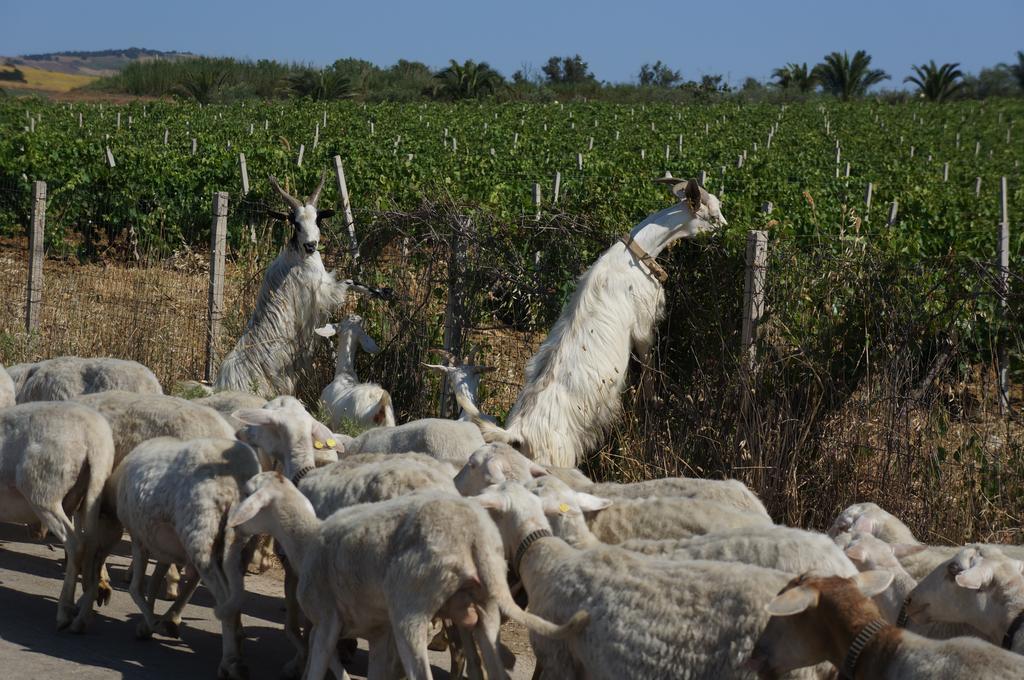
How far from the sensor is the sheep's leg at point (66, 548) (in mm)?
7168

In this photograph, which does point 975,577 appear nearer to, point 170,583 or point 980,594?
point 980,594

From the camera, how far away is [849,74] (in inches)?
3275

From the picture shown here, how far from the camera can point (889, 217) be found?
16844mm

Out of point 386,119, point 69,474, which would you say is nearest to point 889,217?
point 69,474

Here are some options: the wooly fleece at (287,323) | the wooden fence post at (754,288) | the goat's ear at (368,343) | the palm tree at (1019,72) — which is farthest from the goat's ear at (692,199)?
the palm tree at (1019,72)

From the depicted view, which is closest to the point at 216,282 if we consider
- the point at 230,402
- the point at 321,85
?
the point at 230,402

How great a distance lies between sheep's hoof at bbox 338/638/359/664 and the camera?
6.89m

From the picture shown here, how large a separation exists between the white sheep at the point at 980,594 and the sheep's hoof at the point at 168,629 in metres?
4.16

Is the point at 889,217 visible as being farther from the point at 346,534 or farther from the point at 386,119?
the point at 386,119

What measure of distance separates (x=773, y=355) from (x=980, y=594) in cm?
370

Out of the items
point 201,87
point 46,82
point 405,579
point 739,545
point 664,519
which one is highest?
point 46,82

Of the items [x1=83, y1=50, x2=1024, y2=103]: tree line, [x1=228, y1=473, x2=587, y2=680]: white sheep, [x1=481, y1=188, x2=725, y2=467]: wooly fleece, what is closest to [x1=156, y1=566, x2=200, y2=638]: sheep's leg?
[x1=228, y1=473, x2=587, y2=680]: white sheep

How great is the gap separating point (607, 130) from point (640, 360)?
40.5 metres

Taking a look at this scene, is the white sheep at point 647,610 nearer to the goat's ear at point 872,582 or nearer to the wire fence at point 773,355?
the goat's ear at point 872,582
